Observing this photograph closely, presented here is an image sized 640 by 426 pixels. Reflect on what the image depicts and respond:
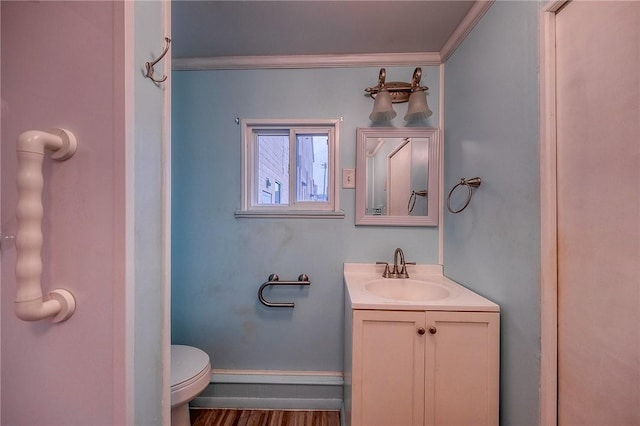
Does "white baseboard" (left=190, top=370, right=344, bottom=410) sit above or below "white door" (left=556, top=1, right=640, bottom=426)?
below

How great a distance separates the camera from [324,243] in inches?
60.7

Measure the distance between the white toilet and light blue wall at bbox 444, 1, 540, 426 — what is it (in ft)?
4.29

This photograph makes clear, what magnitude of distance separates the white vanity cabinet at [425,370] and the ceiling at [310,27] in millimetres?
1414

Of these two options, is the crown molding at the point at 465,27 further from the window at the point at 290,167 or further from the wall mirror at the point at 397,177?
the window at the point at 290,167

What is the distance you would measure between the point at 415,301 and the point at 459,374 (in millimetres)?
328

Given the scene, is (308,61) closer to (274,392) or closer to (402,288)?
(402,288)

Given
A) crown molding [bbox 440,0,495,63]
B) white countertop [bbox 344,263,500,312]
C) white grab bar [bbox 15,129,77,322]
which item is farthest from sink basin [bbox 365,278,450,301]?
crown molding [bbox 440,0,495,63]

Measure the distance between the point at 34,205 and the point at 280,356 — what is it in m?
1.45

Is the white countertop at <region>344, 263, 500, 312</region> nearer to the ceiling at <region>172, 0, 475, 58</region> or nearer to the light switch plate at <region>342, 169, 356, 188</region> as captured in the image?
the light switch plate at <region>342, 169, 356, 188</region>

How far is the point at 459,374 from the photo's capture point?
0.95 m

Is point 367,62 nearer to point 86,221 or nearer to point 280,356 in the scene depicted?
point 86,221

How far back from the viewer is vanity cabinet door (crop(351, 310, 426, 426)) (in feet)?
3.10

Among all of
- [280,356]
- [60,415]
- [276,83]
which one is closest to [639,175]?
[60,415]

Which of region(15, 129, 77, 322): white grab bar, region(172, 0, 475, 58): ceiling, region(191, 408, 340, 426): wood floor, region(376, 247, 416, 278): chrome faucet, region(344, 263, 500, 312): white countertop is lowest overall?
region(191, 408, 340, 426): wood floor
